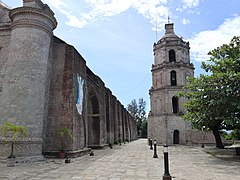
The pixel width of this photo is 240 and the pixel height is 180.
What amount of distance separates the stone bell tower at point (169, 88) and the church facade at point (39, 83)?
1284 centimetres

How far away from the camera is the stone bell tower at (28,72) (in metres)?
9.76

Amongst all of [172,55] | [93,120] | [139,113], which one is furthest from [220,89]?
[139,113]

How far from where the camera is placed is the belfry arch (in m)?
17.6

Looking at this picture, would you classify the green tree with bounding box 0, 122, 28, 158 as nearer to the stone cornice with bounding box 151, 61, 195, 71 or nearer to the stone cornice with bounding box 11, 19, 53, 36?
the stone cornice with bounding box 11, 19, 53, 36

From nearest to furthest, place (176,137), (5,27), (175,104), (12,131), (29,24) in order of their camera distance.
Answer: (12,131)
(29,24)
(5,27)
(176,137)
(175,104)

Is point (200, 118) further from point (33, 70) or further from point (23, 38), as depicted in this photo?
point (23, 38)

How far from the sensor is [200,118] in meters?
A: 11.2

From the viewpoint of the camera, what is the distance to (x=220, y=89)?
10047 mm

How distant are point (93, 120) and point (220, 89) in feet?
37.2

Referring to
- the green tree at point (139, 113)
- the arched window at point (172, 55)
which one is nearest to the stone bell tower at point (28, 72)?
the arched window at point (172, 55)

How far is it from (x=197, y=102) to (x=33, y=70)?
899cm

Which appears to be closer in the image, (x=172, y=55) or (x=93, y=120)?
(x=93, y=120)

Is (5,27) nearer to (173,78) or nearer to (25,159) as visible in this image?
(25,159)

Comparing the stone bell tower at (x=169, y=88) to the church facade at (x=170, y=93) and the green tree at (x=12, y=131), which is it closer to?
the church facade at (x=170, y=93)
